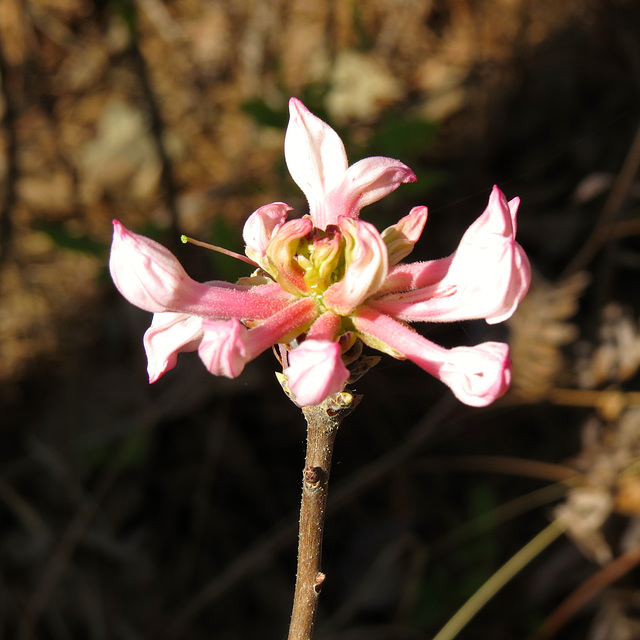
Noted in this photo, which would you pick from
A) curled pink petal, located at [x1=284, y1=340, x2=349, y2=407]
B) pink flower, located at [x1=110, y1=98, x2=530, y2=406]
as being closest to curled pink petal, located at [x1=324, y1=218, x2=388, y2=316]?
pink flower, located at [x1=110, y1=98, x2=530, y2=406]

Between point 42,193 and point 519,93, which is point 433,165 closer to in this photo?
point 519,93

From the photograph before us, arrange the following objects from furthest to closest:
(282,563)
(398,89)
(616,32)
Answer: (398,89)
(616,32)
(282,563)

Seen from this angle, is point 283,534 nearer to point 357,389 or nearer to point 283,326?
point 357,389

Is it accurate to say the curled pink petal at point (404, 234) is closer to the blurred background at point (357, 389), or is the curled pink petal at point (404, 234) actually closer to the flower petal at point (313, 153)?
the flower petal at point (313, 153)

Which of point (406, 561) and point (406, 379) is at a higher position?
point (406, 379)

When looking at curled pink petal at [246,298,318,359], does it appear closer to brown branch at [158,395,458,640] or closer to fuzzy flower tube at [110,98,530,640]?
fuzzy flower tube at [110,98,530,640]

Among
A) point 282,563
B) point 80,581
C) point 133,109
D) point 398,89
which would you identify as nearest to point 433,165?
point 398,89

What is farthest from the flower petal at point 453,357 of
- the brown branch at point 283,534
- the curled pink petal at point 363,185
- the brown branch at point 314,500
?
the brown branch at point 283,534
